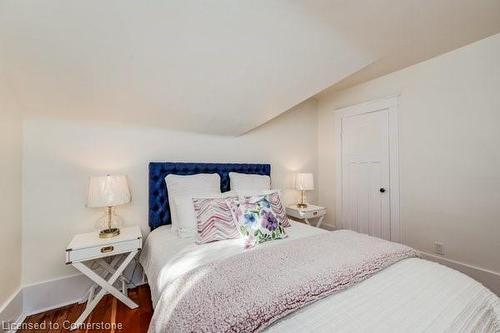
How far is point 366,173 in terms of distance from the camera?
9.63 feet

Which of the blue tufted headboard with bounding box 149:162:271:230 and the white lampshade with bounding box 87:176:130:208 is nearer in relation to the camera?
the white lampshade with bounding box 87:176:130:208

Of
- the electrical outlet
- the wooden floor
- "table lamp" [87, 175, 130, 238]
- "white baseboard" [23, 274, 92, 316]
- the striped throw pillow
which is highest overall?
"table lamp" [87, 175, 130, 238]

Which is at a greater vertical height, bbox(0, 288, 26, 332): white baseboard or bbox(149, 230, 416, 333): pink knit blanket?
bbox(149, 230, 416, 333): pink knit blanket

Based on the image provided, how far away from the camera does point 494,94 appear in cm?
193

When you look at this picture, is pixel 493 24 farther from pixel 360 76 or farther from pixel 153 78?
pixel 153 78

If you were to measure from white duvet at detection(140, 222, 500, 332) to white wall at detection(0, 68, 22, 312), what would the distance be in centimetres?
116

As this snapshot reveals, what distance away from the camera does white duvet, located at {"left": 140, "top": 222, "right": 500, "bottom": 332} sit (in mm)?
808

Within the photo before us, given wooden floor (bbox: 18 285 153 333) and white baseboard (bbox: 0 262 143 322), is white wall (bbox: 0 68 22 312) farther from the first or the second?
wooden floor (bbox: 18 285 153 333)

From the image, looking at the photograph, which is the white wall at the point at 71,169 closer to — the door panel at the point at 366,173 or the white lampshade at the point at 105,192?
the white lampshade at the point at 105,192

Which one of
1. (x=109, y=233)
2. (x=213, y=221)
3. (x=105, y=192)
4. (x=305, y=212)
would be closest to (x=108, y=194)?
(x=105, y=192)

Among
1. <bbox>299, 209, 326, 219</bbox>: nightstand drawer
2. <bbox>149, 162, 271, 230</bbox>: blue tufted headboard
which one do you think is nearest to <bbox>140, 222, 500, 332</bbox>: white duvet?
<bbox>149, 162, 271, 230</bbox>: blue tufted headboard

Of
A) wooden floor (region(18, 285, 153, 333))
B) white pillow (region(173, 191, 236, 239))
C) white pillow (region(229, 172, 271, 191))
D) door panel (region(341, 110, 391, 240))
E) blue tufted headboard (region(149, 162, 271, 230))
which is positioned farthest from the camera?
door panel (region(341, 110, 391, 240))

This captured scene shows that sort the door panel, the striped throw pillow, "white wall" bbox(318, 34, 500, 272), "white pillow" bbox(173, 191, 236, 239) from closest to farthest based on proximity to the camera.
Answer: the striped throw pillow < "white pillow" bbox(173, 191, 236, 239) < "white wall" bbox(318, 34, 500, 272) < the door panel

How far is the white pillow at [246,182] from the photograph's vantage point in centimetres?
244
